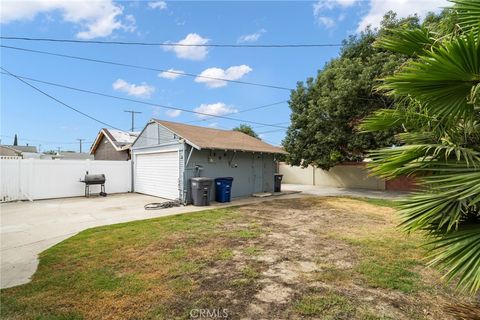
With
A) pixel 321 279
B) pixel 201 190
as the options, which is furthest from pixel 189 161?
pixel 321 279

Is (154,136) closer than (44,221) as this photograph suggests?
No

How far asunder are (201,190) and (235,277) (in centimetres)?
747

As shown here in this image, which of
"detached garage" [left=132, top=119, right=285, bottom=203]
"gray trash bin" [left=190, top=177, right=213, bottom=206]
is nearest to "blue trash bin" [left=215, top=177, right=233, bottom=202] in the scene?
"detached garage" [left=132, top=119, right=285, bottom=203]

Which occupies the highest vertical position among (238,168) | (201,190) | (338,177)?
(238,168)

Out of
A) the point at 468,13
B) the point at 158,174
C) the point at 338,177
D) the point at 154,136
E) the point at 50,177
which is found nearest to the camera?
the point at 468,13

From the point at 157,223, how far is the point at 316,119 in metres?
11.7

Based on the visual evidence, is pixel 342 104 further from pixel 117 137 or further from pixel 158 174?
pixel 117 137

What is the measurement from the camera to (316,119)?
16.8m

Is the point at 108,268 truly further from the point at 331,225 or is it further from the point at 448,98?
the point at 331,225

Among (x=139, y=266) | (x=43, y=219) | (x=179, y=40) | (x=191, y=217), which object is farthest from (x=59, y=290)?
(x=179, y=40)

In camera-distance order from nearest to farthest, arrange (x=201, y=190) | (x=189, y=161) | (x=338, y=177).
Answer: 1. (x=201, y=190)
2. (x=189, y=161)
3. (x=338, y=177)

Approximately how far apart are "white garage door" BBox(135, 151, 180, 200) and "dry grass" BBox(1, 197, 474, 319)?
562 centimetres

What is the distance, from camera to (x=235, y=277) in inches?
167

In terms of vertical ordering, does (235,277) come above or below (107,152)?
below
